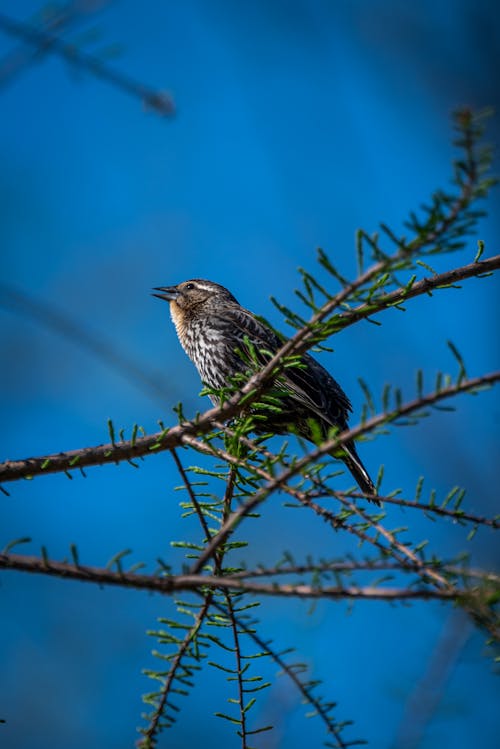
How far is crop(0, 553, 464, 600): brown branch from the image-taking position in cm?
108

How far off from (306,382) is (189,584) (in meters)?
3.11

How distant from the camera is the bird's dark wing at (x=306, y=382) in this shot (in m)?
4.11

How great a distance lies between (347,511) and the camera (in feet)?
5.36

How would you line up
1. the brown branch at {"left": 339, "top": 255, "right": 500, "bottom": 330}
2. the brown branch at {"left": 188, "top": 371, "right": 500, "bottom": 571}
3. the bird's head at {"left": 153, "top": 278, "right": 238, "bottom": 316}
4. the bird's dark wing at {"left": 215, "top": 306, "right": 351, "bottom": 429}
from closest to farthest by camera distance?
the brown branch at {"left": 188, "top": 371, "right": 500, "bottom": 571} → the brown branch at {"left": 339, "top": 255, "right": 500, "bottom": 330} → the bird's dark wing at {"left": 215, "top": 306, "right": 351, "bottom": 429} → the bird's head at {"left": 153, "top": 278, "right": 238, "bottom": 316}

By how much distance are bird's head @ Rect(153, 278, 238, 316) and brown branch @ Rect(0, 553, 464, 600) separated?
3843mm

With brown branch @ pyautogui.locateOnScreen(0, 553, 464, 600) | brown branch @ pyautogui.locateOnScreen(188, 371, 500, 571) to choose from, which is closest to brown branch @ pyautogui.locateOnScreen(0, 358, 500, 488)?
brown branch @ pyautogui.locateOnScreen(0, 553, 464, 600)

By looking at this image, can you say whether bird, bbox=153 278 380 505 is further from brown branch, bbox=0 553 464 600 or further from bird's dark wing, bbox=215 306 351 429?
brown branch, bbox=0 553 464 600

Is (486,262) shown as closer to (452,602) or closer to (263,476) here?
(263,476)

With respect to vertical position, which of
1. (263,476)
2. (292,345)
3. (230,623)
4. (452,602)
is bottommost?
(452,602)

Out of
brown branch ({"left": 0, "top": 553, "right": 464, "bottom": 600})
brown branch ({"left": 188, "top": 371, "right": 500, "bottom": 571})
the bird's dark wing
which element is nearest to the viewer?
brown branch ({"left": 0, "top": 553, "right": 464, "bottom": 600})

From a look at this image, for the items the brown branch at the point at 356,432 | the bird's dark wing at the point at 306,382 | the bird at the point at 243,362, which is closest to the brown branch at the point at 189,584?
the brown branch at the point at 356,432

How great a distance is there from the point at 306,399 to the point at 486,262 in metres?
2.17

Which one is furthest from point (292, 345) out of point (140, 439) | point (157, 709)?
point (157, 709)

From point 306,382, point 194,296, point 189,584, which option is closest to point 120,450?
point 189,584
